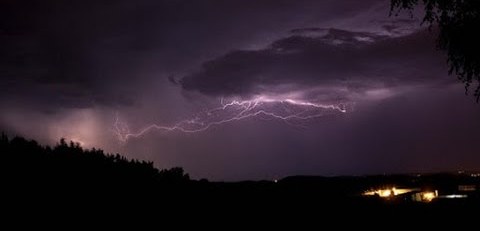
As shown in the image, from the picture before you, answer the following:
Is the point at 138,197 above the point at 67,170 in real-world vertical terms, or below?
below

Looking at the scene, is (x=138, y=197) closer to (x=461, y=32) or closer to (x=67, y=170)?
(x=67, y=170)

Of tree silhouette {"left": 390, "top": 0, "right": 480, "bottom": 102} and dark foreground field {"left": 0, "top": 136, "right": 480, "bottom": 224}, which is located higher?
tree silhouette {"left": 390, "top": 0, "right": 480, "bottom": 102}

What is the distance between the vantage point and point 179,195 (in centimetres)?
866

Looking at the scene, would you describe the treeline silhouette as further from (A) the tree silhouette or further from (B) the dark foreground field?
(A) the tree silhouette

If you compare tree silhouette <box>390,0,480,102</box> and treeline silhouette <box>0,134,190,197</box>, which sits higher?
tree silhouette <box>390,0,480,102</box>

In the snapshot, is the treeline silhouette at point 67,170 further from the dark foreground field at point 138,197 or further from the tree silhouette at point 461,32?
the tree silhouette at point 461,32

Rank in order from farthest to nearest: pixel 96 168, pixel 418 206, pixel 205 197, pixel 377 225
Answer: pixel 418 206 → pixel 377 225 → pixel 205 197 → pixel 96 168

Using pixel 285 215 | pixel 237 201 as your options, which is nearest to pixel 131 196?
pixel 237 201

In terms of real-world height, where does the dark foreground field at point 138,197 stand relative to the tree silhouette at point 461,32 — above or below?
→ below

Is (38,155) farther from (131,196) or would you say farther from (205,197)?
(205,197)

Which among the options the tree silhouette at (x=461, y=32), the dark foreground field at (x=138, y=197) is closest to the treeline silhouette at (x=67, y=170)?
the dark foreground field at (x=138, y=197)

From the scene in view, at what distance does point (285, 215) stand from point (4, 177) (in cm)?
624

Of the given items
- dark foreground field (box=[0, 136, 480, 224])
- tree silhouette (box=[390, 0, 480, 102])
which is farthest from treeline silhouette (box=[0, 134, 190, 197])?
tree silhouette (box=[390, 0, 480, 102])

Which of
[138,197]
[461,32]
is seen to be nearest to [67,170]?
[138,197]
